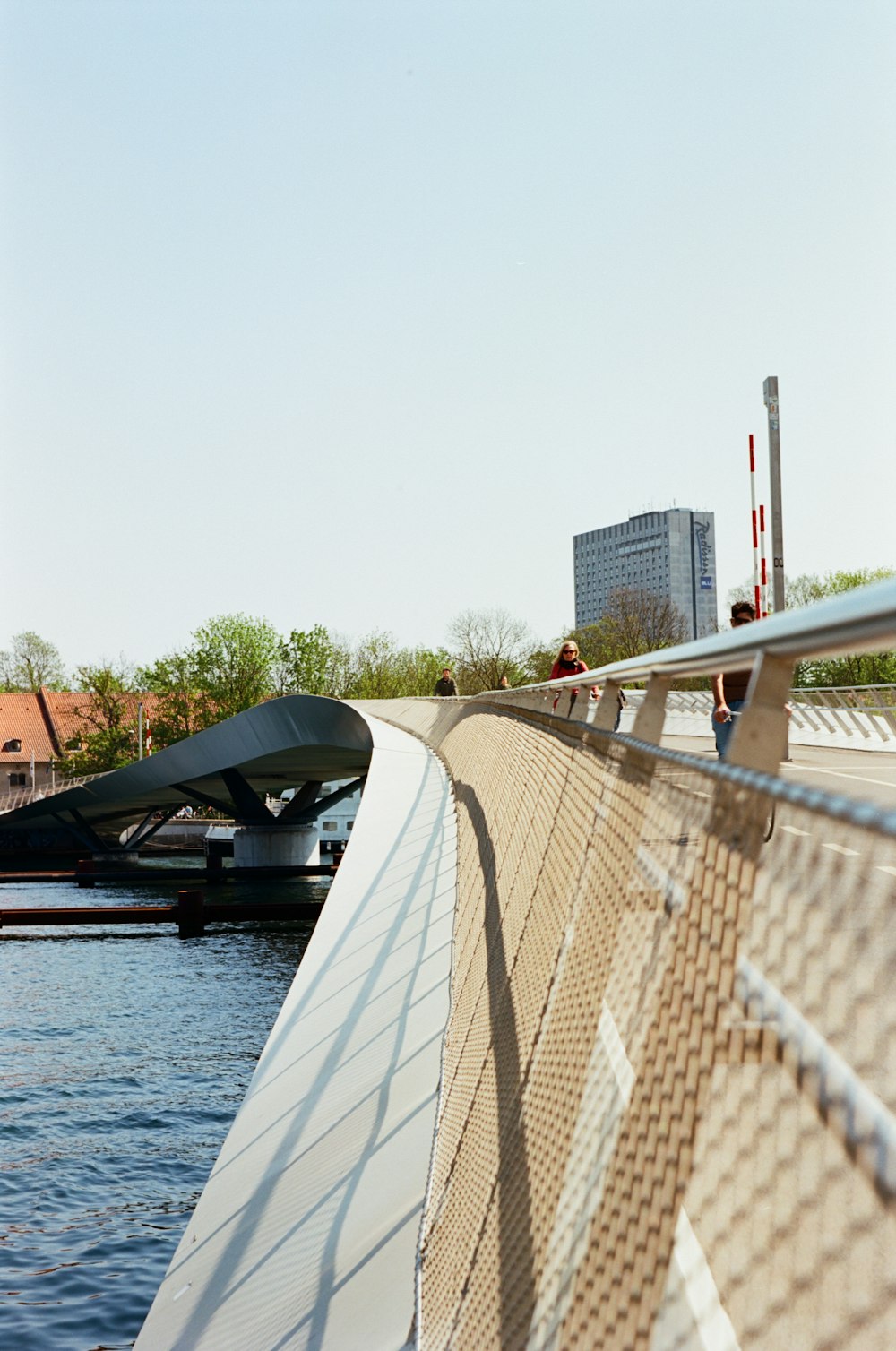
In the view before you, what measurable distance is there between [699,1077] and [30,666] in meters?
116

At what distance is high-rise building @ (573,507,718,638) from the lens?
171 meters

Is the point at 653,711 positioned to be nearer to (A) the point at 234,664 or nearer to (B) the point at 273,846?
(B) the point at 273,846

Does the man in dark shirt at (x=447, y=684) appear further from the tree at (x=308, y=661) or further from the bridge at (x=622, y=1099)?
the tree at (x=308, y=661)

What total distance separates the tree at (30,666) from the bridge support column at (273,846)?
213ft

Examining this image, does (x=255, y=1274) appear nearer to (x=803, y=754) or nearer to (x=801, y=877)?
(x=801, y=877)

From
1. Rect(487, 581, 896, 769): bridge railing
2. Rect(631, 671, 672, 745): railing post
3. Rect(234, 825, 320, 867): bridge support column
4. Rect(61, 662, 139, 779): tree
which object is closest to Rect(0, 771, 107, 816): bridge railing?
Rect(234, 825, 320, 867): bridge support column

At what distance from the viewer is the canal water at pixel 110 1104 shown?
38.1ft

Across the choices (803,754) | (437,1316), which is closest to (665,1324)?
(437,1316)

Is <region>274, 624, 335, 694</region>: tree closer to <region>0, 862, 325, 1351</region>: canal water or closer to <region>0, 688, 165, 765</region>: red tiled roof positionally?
<region>0, 688, 165, 765</region>: red tiled roof

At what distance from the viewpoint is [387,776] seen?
18734 mm

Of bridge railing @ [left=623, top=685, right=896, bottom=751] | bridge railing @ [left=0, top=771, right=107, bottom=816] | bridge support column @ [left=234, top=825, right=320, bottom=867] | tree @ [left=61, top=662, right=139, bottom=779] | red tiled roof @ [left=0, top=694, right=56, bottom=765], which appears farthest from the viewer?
red tiled roof @ [left=0, top=694, right=56, bottom=765]

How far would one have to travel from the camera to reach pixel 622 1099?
2426 mm

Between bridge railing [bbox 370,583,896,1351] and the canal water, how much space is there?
831cm

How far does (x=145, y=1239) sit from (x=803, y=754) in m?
7.78
